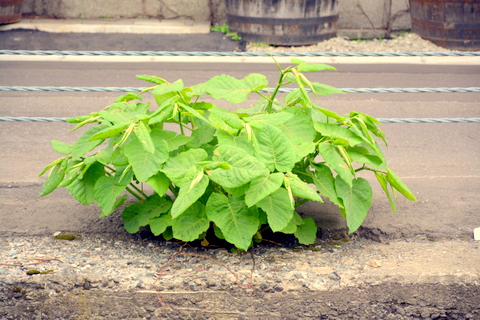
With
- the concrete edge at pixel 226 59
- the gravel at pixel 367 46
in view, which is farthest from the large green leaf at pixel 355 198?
the gravel at pixel 367 46

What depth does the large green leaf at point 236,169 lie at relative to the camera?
1716 mm

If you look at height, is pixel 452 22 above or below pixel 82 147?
above

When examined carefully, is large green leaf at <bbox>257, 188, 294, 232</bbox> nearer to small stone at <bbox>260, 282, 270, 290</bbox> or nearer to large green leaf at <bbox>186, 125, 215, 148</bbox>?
small stone at <bbox>260, 282, 270, 290</bbox>

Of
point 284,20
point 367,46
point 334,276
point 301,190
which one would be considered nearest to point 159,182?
point 301,190

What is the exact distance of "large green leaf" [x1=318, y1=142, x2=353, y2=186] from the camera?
187cm

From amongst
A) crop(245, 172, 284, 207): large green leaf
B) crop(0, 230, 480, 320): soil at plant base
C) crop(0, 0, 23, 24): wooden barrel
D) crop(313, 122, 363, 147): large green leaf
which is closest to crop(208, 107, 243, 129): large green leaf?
crop(245, 172, 284, 207): large green leaf

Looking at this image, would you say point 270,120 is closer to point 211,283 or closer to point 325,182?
point 325,182

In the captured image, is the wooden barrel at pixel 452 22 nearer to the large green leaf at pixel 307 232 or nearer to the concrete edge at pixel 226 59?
the concrete edge at pixel 226 59

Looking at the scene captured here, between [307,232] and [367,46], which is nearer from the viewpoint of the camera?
[307,232]

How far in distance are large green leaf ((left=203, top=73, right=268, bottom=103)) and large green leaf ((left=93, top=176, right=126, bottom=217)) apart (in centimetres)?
53

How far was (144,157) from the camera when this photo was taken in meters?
1.85

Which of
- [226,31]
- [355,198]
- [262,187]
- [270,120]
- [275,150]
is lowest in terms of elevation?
[355,198]

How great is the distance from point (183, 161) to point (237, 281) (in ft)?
1.66

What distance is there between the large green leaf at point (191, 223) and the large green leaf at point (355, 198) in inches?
21.8
